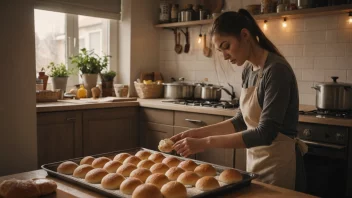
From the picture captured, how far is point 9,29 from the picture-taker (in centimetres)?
255

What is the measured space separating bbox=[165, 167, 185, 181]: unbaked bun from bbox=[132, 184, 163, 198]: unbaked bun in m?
0.20

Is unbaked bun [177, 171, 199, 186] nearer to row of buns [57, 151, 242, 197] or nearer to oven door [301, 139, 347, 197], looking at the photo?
row of buns [57, 151, 242, 197]

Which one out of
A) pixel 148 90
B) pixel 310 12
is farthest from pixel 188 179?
pixel 148 90

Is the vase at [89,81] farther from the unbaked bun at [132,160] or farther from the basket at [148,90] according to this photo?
the unbaked bun at [132,160]

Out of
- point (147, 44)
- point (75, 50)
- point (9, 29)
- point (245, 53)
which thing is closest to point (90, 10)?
point (75, 50)

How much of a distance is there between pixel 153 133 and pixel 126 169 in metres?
2.07

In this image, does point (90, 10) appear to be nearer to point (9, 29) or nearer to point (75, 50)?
point (75, 50)

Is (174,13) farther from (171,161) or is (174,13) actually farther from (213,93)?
(171,161)

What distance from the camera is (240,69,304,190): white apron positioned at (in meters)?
1.69

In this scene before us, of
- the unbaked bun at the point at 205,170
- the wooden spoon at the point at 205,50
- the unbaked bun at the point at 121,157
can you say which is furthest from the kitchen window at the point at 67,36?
the unbaked bun at the point at 205,170

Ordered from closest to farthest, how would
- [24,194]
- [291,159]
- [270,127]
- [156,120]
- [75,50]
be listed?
[24,194]
[270,127]
[291,159]
[156,120]
[75,50]

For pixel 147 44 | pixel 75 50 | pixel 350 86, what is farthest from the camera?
pixel 147 44

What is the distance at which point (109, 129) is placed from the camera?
3.47 meters

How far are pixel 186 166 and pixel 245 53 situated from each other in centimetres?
60
